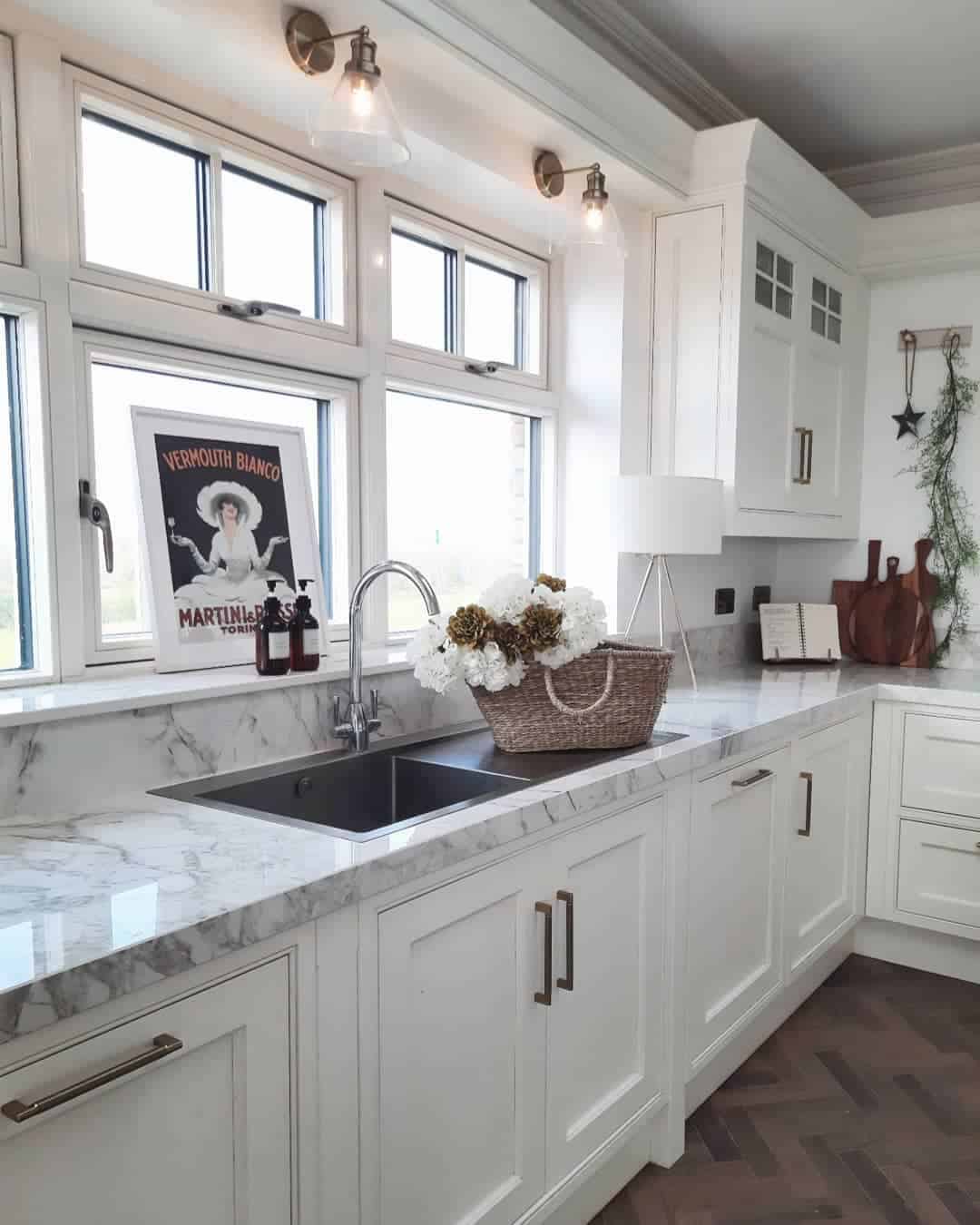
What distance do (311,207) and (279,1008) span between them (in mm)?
1784

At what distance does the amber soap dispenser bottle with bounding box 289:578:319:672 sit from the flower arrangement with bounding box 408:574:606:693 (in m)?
0.21

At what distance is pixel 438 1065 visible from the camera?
1443 millimetres

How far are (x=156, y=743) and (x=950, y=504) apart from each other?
286 centimetres

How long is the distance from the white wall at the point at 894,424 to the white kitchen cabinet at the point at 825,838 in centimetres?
90

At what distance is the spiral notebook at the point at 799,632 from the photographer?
11.4ft

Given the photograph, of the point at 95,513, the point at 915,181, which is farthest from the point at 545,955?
the point at 915,181

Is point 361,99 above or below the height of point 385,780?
above

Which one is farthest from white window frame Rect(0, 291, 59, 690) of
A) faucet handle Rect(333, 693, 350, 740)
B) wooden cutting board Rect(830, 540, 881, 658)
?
wooden cutting board Rect(830, 540, 881, 658)

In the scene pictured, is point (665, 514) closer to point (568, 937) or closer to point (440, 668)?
point (440, 668)

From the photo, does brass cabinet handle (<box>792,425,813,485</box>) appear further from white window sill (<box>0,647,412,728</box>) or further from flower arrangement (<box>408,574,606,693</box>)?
white window sill (<box>0,647,412,728</box>)

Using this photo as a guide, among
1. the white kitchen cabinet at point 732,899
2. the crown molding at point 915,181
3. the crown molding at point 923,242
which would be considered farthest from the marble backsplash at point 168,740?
the crown molding at point 915,181

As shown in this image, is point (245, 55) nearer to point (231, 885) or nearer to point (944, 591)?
point (231, 885)

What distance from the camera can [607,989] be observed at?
→ 1.83 m

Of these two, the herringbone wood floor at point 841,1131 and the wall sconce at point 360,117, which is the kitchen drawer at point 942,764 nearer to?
the herringbone wood floor at point 841,1131
